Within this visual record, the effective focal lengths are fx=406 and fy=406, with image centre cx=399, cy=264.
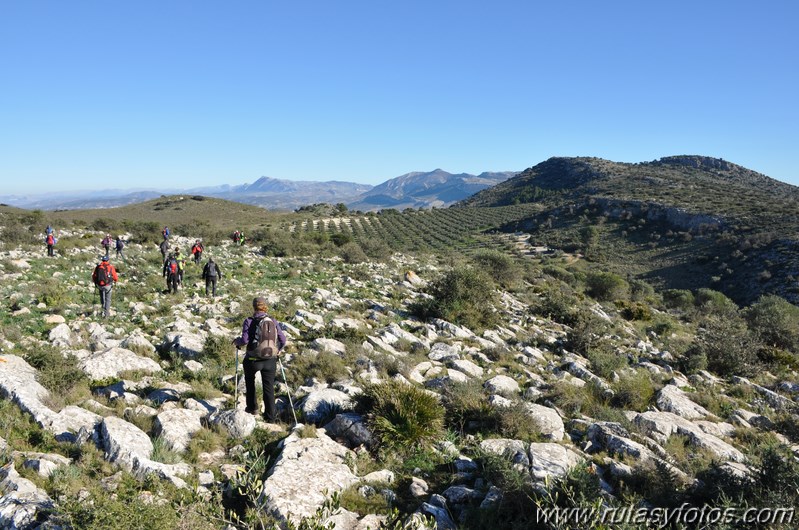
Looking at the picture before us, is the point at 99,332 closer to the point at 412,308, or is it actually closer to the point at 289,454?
the point at 289,454

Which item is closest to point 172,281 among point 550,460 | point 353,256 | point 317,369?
point 317,369

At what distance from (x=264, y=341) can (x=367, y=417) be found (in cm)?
186

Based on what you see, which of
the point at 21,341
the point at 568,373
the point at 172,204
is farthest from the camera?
the point at 172,204

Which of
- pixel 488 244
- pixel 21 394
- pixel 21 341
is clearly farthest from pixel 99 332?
pixel 488 244

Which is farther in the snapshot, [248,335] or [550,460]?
[248,335]

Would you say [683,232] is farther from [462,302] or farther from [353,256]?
[462,302]

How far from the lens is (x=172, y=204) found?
77.3m

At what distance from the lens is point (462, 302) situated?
13.1 metres

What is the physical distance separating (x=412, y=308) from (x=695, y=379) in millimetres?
7907

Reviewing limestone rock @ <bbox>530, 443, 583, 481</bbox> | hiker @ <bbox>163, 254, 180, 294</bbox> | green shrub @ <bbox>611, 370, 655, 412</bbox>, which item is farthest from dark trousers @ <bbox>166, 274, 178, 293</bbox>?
green shrub @ <bbox>611, 370, 655, 412</bbox>

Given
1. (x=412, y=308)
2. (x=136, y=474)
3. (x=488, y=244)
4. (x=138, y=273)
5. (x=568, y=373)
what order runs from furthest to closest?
(x=488, y=244) < (x=138, y=273) < (x=412, y=308) < (x=568, y=373) < (x=136, y=474)

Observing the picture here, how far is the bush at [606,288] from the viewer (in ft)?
81.9

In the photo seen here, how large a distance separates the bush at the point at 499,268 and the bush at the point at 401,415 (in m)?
16.7

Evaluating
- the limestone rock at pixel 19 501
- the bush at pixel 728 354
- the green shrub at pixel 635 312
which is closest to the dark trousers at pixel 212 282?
the limestone rock at pixel 19 501
